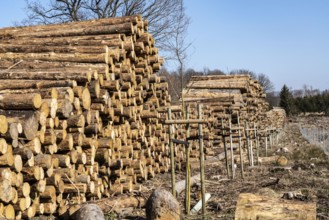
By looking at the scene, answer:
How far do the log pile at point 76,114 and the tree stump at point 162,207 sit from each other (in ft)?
4.44

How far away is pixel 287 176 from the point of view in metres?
10.9

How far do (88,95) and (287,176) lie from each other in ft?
17.5

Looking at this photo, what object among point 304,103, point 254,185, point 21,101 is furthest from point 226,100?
point 304,103

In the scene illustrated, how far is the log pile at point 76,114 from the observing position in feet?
19.8

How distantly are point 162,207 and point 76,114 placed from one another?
6.95ft

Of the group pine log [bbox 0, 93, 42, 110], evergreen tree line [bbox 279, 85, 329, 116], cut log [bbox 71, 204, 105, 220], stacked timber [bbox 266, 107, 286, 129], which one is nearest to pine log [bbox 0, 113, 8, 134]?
pine log [bbox 0, 93, 42, 110]

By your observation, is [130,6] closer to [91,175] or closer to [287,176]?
[287,176]

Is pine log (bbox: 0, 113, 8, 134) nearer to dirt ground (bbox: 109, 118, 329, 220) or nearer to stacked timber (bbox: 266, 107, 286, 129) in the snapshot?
dirt ground (bbox: 109, 118, 329, 220)

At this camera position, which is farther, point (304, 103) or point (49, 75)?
point (304, 103)

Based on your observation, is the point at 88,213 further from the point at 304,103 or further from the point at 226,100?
the point at 304,103

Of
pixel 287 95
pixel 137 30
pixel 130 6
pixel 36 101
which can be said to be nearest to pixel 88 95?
pixel 36 101

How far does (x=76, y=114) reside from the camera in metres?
7.32

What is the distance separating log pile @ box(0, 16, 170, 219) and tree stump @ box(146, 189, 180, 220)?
1353 mm

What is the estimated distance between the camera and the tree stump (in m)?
6.08
